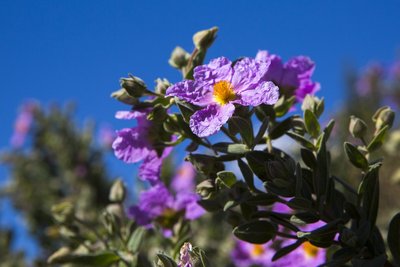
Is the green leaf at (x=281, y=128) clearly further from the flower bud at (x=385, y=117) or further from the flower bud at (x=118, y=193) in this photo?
the flower bud at (x=118, y=193)

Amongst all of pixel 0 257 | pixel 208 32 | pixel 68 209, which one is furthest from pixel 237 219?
pixel 0 257

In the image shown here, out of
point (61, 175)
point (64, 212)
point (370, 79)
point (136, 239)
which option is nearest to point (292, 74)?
point (136, 239)

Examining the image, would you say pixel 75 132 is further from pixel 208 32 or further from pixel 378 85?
pixel 378 85

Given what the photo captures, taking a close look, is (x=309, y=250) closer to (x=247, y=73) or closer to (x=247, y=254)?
(x=247, y=73)

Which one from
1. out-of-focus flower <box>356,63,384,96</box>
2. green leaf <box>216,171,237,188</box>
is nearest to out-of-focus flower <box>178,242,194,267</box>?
green leaf <box>216,171,237,188</box>

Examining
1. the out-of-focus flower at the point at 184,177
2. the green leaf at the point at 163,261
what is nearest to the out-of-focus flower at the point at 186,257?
the green leaf at the point at 163,261
